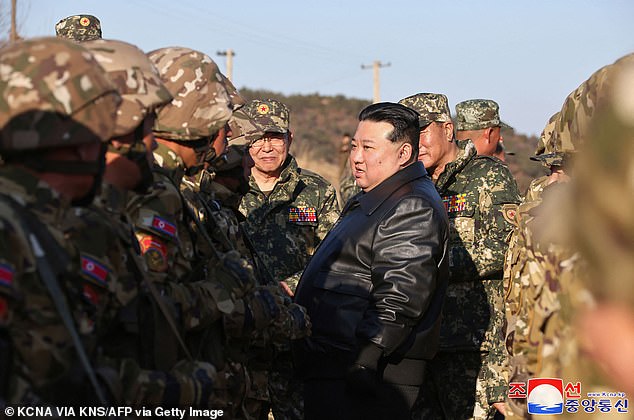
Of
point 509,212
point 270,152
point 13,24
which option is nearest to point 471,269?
point 509,212

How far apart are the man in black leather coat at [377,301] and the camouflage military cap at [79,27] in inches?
142

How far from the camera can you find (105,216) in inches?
132

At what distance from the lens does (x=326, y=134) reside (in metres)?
60.1

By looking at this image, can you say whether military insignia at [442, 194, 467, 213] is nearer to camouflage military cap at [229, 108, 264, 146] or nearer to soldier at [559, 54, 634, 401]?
camouflage military cap at [229, 108, 264, 146]

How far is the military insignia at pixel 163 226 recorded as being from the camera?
4066 millimetres

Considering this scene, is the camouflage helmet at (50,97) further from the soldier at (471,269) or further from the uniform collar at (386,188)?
the soldier at (471,269)

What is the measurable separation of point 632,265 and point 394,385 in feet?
13.0

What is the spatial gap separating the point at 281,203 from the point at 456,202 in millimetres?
1462

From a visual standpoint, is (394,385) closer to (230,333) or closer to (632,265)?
(230,333)

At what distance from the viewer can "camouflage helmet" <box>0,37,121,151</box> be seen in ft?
10.2

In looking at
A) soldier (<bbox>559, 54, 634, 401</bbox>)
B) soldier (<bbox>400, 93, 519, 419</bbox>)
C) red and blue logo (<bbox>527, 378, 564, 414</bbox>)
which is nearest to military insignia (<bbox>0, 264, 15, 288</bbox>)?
soldier (<bbox>559, 54, 634, 401</bbox>)

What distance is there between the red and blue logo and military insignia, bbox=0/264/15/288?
1.75m

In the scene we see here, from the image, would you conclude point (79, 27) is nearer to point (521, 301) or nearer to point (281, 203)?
point (281, 203)

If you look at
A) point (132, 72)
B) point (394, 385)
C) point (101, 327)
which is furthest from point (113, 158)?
point (394, 385)
